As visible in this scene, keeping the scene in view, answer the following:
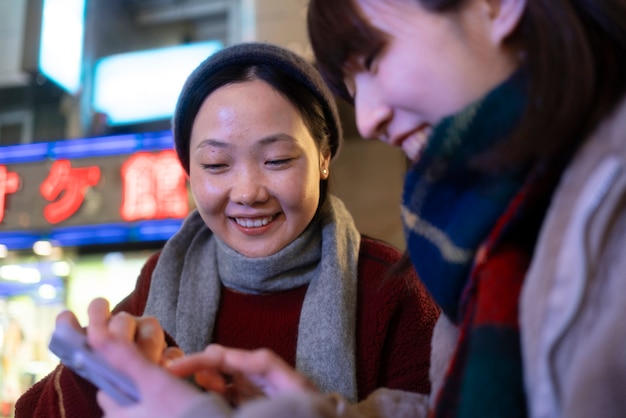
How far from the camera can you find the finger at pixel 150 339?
639mm

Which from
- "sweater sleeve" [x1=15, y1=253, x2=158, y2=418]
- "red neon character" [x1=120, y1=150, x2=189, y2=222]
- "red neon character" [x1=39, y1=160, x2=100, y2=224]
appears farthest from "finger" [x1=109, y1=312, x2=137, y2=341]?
"red neon character" [x1=39, y1=160, x2=100, y2=224]

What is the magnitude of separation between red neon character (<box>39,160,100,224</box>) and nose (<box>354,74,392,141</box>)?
2.72m

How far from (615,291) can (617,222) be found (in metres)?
0.06

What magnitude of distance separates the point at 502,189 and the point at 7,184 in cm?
326

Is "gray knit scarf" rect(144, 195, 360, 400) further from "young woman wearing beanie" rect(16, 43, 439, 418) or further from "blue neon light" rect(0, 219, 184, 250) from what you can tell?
"blue neon light" rect(0, 219, 184, 250)

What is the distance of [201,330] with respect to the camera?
3.29 feet

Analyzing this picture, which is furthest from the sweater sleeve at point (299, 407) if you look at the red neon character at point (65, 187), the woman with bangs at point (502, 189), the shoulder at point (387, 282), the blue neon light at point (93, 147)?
the red neon character at point (65, 187)

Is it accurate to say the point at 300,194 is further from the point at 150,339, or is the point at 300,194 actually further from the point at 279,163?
the point at 150,339

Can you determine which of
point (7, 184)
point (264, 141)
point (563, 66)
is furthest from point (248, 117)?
point (7, 184)

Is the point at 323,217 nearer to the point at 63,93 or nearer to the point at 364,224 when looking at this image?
the point at 364,224

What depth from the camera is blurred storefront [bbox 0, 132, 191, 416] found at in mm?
2992

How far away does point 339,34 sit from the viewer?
61 cm

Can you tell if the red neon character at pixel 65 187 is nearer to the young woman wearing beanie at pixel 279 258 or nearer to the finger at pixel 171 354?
the young woman wearing beanie at pixel 279 258

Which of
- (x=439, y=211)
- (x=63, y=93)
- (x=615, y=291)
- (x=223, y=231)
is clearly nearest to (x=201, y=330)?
(x=223, y=231)
